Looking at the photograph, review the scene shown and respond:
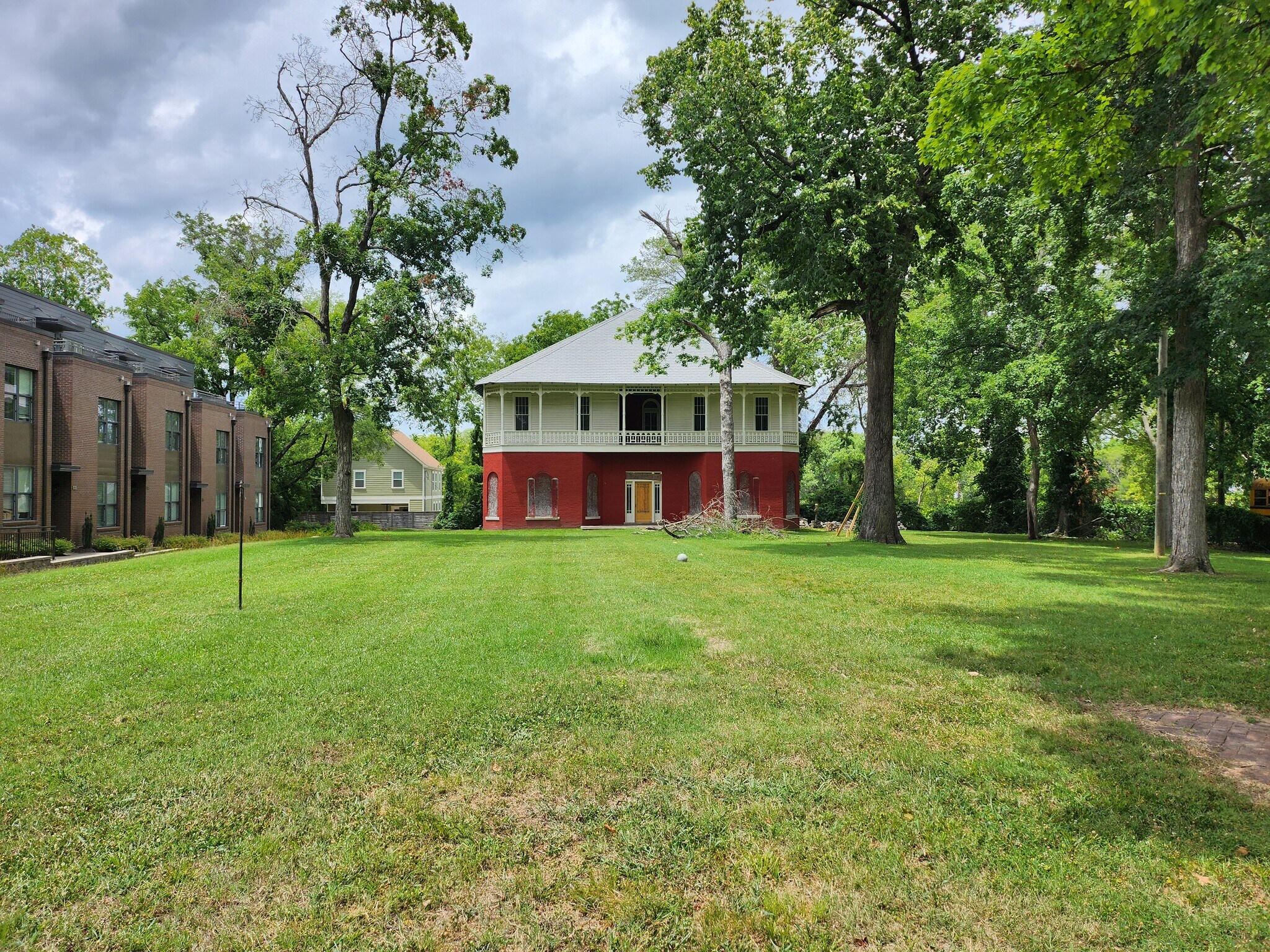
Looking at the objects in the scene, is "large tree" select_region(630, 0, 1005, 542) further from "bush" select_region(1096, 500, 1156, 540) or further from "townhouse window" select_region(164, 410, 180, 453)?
"townhouse window" select_region(164, 410, 180, 453)

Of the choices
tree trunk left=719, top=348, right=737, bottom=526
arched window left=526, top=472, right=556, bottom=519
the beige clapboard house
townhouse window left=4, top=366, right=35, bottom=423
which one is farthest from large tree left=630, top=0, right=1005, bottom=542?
the beige clapboard house

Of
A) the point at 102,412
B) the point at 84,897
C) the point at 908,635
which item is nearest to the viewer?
the point at 84,897

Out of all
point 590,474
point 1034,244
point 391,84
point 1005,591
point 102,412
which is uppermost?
point 391,84

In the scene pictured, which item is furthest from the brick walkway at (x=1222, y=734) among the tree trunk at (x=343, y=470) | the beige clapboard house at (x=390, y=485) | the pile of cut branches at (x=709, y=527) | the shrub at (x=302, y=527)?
the beige clapboard house at (x=390, y=485)

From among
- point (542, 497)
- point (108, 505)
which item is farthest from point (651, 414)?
point (108, 505)

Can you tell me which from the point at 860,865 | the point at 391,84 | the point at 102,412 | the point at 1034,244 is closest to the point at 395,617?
the point at 860,865

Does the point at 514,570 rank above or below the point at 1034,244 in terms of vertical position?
below

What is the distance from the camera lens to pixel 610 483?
3509 centimetres

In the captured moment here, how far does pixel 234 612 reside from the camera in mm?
9125

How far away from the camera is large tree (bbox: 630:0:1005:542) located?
1620cm

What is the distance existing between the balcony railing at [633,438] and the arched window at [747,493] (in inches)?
66.1

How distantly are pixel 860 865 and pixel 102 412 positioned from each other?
97.2ft

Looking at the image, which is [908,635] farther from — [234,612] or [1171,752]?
[234,612]

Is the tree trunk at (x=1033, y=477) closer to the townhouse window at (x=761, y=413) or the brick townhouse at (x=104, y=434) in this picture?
the townhouse window at (x=761, y=413)
